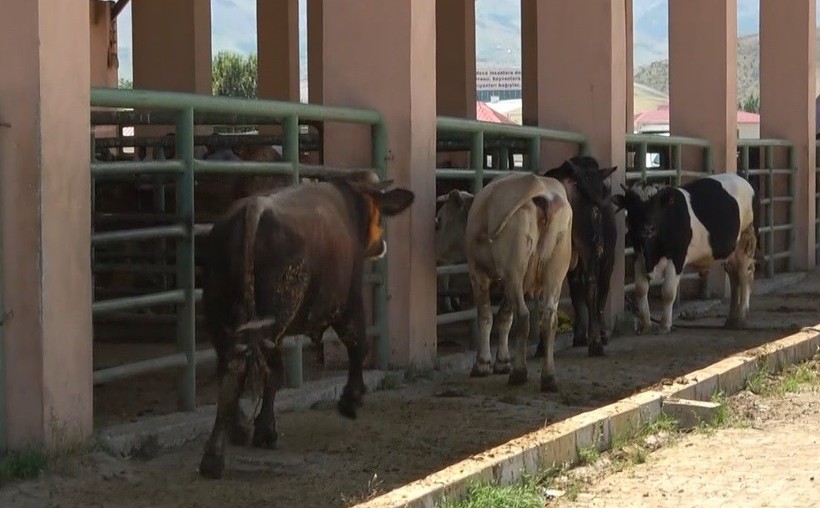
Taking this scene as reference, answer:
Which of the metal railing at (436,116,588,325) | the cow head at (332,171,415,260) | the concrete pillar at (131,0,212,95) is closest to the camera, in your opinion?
the cow head at (332,171,415,260)

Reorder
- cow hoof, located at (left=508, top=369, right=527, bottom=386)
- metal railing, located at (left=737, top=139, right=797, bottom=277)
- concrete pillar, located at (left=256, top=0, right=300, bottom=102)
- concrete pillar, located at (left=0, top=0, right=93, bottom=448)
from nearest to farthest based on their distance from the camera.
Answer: concrete pillar, located at (left=0, top=0, right=93, bottom=448), cow hoof, located at (left=508, top=369, right=527, bottom=386), metal railing, located at (left=737, top=139, right=797, bottom=277), concrete pillar, located at (left=256, top=0, right=300, bottom=102)

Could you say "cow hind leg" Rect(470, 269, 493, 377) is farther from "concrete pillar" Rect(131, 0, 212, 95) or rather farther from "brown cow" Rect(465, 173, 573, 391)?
"concrete pillar" Rect(131, 0, 212, 95)

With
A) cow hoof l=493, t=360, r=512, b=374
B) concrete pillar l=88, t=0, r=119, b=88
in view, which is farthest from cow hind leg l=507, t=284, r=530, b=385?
concrete pillar l=88, t=0, r=119, b=88

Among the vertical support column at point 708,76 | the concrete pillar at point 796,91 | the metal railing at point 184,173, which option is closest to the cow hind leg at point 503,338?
the metal railing at point 184,173

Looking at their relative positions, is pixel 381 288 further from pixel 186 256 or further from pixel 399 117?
pixel 186 256

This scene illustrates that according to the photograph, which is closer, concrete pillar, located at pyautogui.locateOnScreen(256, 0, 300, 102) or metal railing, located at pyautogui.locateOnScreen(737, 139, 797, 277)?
metal railing, located at pyautogui.locateOnScreen(737, 139, 797, 277)

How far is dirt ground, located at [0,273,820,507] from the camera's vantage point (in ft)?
20.0

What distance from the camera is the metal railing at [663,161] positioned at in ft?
44.6

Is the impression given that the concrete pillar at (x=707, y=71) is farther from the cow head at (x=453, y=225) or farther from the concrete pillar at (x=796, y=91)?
the cow head at (x=453, y=225)

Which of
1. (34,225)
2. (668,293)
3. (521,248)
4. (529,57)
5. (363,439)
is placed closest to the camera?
(34,225)

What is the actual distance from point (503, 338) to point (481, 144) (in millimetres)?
1678

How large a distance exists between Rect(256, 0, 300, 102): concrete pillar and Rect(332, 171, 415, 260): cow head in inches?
478

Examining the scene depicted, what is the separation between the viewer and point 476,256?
9414 millimetres

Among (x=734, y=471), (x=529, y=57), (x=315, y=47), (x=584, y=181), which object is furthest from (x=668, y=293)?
(x=529, y=57)
